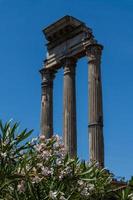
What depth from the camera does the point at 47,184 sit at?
10.6 m

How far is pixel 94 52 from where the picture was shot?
117 feet

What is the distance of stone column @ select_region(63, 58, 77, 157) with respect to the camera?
35.0 m

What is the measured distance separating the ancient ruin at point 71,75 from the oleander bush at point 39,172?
67.0 feet

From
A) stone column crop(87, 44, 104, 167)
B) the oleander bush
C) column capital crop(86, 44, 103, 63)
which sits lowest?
the oleander bush

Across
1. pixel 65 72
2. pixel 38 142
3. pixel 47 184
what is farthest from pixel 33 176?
pixel 65 72

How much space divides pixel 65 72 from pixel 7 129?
27.6m

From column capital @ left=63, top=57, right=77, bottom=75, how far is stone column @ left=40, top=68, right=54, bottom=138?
2.91 meters

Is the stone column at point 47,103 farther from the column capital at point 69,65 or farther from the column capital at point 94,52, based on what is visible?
the column capital at point 94,52

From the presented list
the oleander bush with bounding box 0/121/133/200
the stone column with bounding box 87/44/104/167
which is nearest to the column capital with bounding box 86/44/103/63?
the stone column with bounding box 87/44/104/167

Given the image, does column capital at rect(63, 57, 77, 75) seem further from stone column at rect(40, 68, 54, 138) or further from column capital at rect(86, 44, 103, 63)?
stone column at rect(40, 68, 54, 138)

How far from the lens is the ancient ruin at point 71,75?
3303cm

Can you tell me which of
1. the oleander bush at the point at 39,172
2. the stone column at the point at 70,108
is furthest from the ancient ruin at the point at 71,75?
Result: the oleander bush at the point at 39,172

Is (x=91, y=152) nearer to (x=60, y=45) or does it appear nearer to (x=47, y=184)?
(x=60, y=45)

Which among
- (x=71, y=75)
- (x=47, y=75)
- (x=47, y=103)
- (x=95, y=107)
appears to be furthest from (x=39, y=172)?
(x=47, y=75)
